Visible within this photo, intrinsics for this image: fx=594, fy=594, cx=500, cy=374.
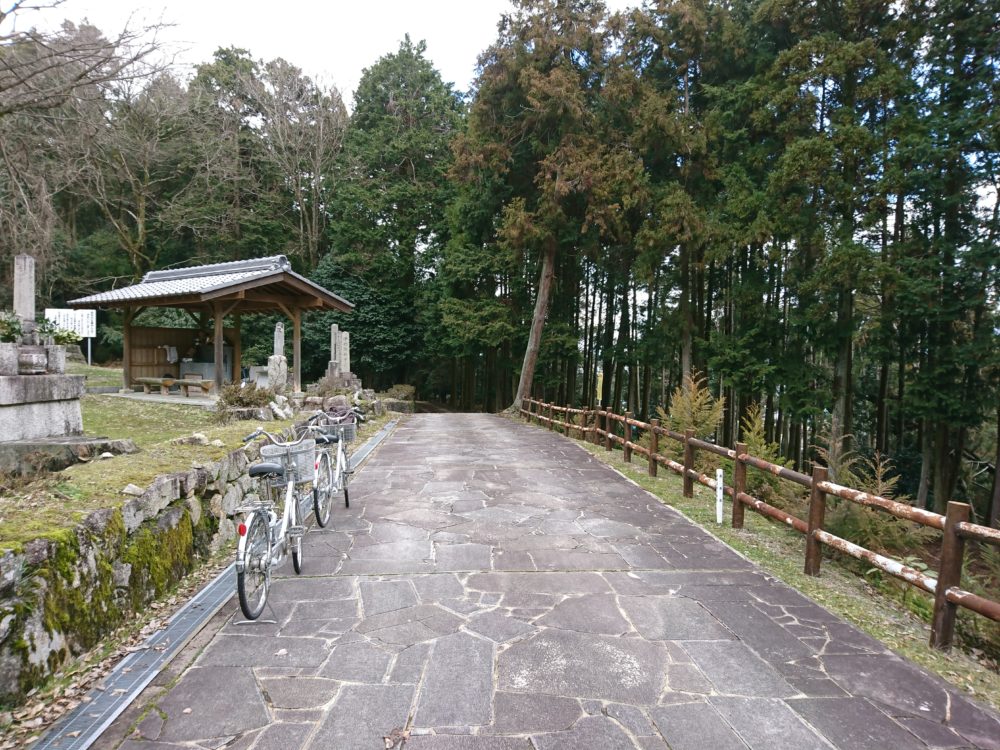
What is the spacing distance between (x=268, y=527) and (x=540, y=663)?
68.2 inches

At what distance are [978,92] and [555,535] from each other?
471 inches

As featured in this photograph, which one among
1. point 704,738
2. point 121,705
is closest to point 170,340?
point 121,705

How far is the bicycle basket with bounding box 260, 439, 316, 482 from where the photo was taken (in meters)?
4.02

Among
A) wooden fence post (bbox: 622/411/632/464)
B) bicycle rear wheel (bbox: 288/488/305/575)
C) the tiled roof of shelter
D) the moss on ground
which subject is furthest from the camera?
the tiled roof of shelter

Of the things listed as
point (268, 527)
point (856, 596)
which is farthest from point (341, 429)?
point (856, 596)

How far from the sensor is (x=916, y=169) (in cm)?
1120

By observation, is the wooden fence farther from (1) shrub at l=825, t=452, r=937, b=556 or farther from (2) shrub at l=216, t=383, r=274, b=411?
(2) shrub at l=216, t=383, r=274, b=411

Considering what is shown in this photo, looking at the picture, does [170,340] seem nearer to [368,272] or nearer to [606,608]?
[368,272]

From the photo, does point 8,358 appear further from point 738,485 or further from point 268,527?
point 738,485

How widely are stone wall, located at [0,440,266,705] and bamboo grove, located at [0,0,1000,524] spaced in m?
6.27

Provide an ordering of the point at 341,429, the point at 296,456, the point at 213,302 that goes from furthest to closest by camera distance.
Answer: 1. the point at 213,302
2. the point at 341,429
3. the point at 296,456

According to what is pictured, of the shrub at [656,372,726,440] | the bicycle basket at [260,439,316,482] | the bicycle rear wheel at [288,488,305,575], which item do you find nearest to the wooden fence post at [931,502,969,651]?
the bicycle rear wheel at [288,488,305,575]

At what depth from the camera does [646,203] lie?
16.0 metres

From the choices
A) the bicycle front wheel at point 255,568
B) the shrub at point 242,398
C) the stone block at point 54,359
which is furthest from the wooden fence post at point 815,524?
the shrub at point 242,398
